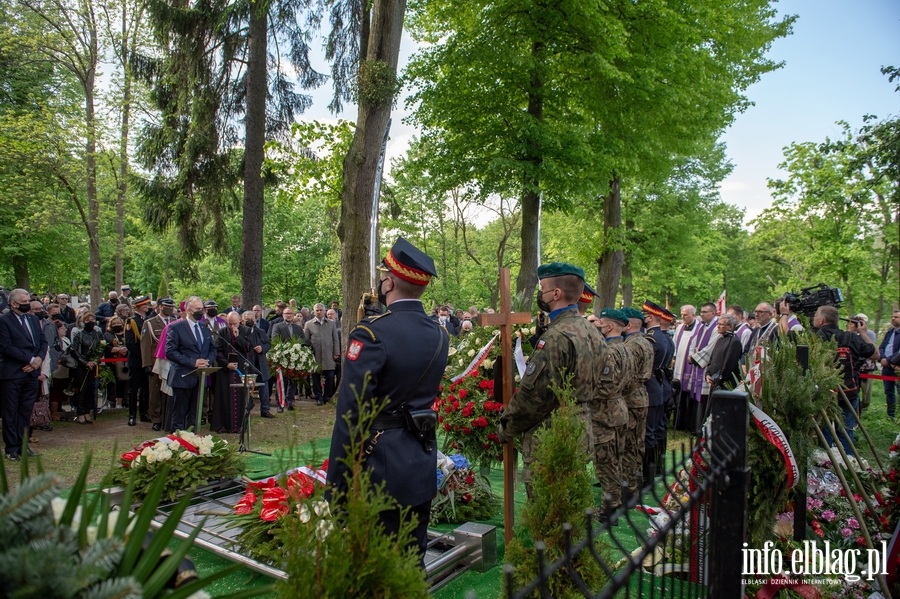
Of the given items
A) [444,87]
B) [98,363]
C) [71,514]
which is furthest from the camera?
[444,87]

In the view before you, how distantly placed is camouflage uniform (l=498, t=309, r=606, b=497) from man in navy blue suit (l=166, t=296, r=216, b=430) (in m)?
6.15

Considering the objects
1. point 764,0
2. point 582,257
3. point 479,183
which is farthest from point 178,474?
point 764,0

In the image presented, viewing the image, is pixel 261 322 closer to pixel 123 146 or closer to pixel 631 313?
pixel 631 313

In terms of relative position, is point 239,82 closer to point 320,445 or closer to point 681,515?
point 320,445

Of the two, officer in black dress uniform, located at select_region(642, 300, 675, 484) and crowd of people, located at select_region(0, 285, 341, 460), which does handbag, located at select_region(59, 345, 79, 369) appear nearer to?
crowd of people, located at select_region(0, 285, 341, 460)

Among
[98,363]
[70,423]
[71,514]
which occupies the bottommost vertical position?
[70,423]

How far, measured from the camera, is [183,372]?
925 cm

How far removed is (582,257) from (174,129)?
13.1 meters

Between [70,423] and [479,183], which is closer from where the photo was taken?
[70,423]

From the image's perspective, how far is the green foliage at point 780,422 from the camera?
4051mm

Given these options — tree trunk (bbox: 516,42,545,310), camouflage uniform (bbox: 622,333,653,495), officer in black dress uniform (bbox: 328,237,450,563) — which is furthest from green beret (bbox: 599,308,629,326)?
tree trunk (bbox: 516,42,545,310)

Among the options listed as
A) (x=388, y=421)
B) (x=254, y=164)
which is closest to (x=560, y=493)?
(x=388, y=421)

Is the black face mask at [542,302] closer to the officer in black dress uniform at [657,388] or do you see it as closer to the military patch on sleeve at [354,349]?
the military patch on sleeve at [354,349]

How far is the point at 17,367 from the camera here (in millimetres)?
7789
